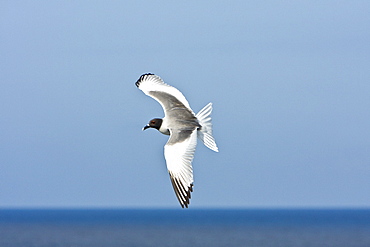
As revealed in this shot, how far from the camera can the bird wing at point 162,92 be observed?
22203 mm

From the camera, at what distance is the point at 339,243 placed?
107 m

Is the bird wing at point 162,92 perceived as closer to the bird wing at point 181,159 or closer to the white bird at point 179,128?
the white bird at point 179,128

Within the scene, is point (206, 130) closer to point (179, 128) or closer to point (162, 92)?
point (179, 128)

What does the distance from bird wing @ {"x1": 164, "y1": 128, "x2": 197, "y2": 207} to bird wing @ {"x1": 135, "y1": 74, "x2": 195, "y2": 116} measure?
1.25m

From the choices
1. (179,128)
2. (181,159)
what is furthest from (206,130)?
(181,159)

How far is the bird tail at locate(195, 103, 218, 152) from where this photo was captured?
21.3 metres

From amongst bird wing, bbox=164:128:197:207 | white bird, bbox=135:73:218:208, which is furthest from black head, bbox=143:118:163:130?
bird wing, bbox=164:128:197:207

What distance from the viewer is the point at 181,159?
64.0 ft

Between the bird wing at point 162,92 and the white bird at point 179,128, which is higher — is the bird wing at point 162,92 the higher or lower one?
the higher one

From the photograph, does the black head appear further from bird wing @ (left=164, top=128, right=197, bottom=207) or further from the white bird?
bird wing @ (left=164, top=128, right=197, bottom=207)

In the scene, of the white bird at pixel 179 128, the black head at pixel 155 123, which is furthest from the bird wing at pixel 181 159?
the black head at pixel 155 123

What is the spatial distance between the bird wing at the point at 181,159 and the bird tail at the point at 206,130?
1.78 feet

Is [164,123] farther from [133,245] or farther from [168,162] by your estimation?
[133,245]

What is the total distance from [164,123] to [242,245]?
264 feet
